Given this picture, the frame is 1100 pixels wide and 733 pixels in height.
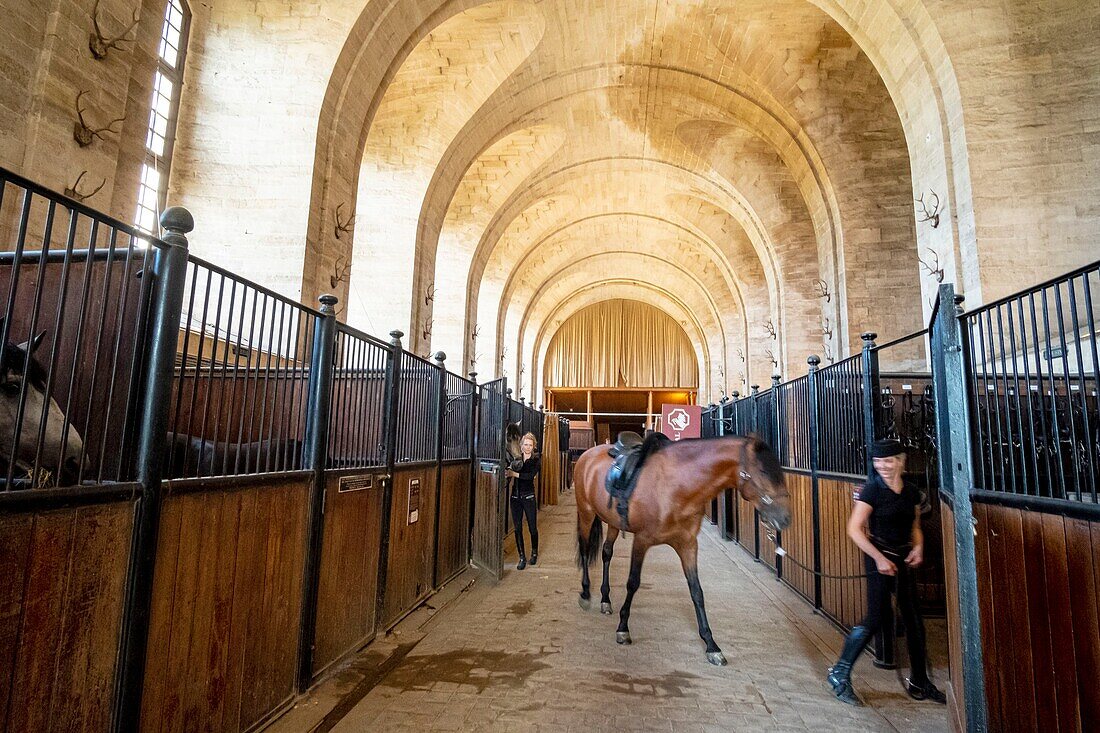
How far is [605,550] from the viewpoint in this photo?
17.9 ft

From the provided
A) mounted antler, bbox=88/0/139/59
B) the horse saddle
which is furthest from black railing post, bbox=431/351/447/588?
mounted antler, bbox=88/0/139/59

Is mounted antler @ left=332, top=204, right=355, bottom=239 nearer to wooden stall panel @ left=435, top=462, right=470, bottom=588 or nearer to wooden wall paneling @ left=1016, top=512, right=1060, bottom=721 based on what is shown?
wooden stall panel @ left=435, top=462, right=470, bottom=588

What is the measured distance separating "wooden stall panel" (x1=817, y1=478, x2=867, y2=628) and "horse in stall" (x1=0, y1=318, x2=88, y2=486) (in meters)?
4.98

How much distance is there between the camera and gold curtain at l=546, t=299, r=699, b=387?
102ft

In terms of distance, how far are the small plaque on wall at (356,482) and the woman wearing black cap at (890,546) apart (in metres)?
3.35

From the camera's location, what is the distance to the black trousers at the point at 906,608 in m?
3.47

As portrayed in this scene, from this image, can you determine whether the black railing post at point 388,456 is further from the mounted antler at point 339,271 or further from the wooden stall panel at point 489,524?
the mounted antler at point 339,271

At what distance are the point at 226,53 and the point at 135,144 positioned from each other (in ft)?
7.61

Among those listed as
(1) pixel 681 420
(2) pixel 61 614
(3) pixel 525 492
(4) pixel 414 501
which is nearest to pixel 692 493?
(4) pixel 414 501

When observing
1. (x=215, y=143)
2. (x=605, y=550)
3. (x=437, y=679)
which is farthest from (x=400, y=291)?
(x=437, y=679)

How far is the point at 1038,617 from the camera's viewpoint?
86.0 inches

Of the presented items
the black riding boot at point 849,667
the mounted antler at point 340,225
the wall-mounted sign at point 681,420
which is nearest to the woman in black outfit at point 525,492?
the black riding boot at point 849,667

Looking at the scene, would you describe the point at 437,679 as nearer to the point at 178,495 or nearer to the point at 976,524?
the point at 178,495

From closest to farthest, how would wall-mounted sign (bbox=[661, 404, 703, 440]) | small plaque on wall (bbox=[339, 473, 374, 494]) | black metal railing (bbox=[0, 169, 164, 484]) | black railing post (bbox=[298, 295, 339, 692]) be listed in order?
black metal railing (bbox=[0, 169, 164, 484]) < black railing post (bbox=[298, 295, 339, 692]) < small plaque on wall (bbox=[339, 473, 374, 494]) < wall-mounted sign (bbox=[661, 404, 703, 440])
